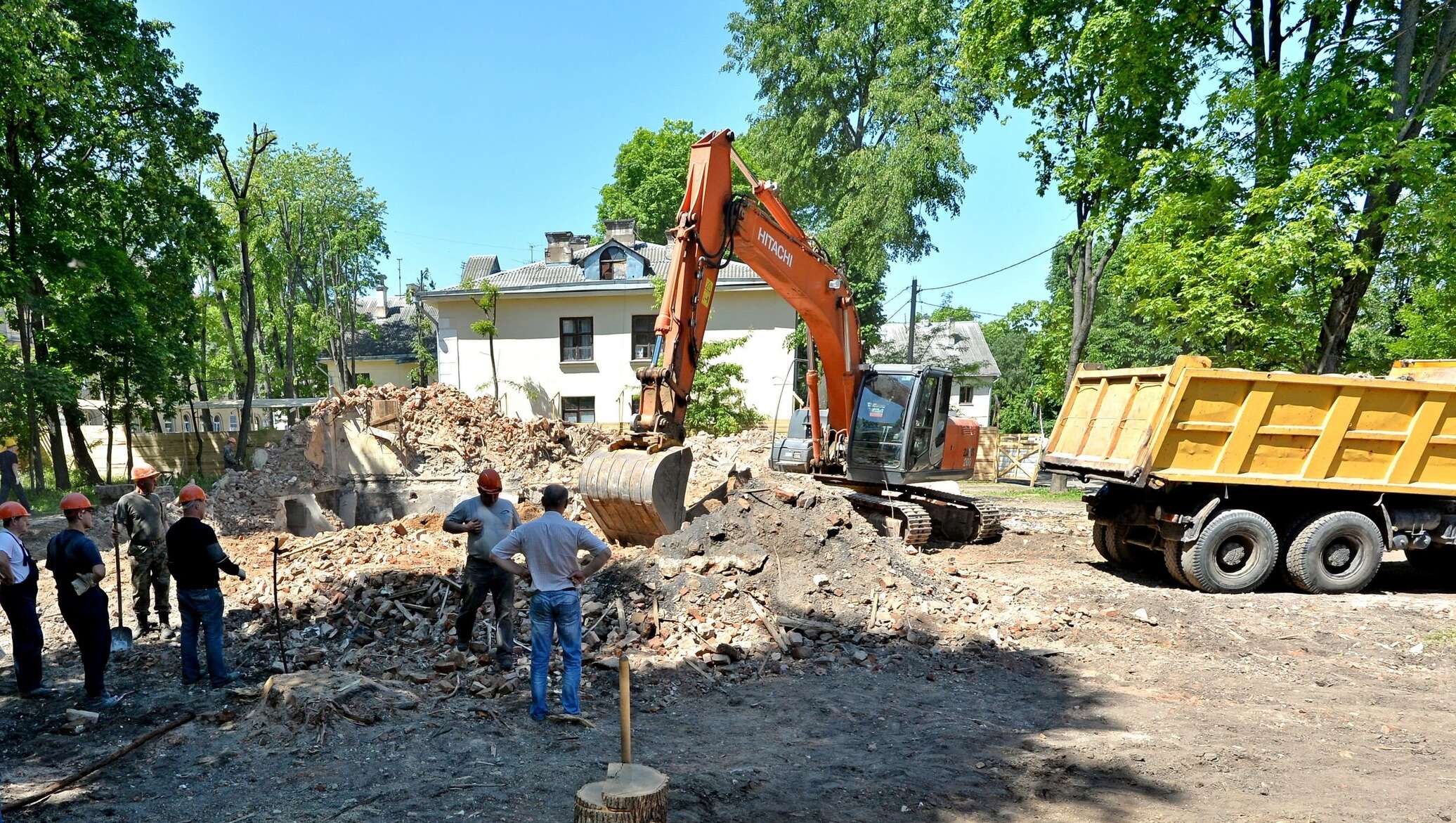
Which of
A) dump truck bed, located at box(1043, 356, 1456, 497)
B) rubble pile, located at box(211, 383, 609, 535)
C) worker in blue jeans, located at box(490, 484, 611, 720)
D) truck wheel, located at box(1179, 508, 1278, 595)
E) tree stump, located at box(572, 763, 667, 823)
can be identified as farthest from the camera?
rubble pile, located at box(211, 383, 609, 535)

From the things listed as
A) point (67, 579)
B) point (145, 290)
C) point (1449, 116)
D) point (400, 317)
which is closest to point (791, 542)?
point (67, 579)

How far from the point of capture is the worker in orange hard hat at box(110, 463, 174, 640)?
314 inches

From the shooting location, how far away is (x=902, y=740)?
5633 millimetres

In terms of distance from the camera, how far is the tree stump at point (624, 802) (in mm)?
3719

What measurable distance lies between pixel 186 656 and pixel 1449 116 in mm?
16236

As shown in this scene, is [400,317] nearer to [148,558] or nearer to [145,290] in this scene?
[145,290]

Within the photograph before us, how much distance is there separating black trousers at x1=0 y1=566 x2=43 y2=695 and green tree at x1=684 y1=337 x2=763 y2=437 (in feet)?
60.6

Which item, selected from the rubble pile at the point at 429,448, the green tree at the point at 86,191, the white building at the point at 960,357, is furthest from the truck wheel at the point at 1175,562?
the white building at the point at 960,357

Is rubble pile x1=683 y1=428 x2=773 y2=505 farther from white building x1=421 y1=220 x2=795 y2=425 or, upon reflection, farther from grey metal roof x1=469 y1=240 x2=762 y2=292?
grey metal roof x1=469 y1=240 x2=762 y2=292

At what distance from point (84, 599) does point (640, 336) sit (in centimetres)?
2087

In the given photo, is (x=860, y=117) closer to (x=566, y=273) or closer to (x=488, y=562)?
(x=566, y=273)

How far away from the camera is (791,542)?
887 cm

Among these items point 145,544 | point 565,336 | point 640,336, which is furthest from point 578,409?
point 145,544

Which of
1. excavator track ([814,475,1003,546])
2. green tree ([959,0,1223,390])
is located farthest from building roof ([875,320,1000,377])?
excavator track ([814,475,1003,546])
